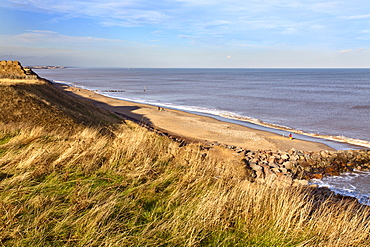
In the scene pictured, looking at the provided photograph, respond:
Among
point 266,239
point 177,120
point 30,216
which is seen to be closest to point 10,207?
point 30,216

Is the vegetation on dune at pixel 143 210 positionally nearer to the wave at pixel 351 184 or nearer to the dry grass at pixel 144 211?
the dry grass at pixel 144 211

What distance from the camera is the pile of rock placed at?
14823 mm

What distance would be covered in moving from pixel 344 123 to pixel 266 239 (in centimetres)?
3186

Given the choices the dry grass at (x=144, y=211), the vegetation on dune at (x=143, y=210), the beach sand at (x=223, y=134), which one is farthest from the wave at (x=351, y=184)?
the dry grass at (x=144, y=211)

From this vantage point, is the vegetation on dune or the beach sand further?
the beach sand

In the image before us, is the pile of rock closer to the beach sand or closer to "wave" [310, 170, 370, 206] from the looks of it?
"wave" [310, 170, 370, 206]

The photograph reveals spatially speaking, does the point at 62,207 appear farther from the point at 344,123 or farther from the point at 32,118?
the point at 344,123

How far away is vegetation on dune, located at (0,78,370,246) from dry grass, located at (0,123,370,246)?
0.05 ft

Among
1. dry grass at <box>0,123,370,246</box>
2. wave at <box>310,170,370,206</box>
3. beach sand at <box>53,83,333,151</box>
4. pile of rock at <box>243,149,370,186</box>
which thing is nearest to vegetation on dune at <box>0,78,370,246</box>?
dry grass at <box>0,123,370,246</box>

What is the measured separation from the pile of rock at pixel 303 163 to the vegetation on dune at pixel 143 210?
868cm

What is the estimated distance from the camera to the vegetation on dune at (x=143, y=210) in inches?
156

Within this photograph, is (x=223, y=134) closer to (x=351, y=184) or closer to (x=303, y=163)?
(x=303, y=163)

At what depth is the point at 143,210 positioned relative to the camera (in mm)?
4672

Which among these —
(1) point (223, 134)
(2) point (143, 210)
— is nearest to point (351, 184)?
(1) point (223, 134)
